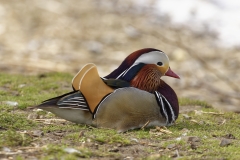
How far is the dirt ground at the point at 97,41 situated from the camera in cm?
1021

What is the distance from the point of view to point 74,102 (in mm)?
4691

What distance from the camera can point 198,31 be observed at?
515 inches

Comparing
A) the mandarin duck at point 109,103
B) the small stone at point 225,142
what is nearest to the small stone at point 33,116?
the mandarin duck at point 109,103

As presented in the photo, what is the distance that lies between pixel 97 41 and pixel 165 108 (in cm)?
728

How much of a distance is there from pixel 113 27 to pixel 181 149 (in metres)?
8.80

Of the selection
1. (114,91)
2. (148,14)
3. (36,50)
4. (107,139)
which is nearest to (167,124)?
(114,91)

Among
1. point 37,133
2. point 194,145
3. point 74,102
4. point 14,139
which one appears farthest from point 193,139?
point 14,139

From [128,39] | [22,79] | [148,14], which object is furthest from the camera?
[148,14]

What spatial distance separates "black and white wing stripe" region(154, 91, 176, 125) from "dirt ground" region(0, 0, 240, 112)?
3995 mm

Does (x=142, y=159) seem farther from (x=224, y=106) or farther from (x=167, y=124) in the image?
(x=224, y=106)

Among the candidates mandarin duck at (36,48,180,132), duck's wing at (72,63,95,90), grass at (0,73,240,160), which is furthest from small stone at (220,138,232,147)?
duck's wing at (72,63,95,90)

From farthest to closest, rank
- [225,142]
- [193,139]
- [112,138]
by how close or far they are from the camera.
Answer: [193,139]
[225,142]
[112,138]

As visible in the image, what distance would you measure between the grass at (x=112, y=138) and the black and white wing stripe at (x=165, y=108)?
0.10m

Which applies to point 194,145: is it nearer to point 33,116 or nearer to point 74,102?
point 74,102
